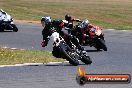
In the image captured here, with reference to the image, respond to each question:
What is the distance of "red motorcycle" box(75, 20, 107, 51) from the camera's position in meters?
24.6

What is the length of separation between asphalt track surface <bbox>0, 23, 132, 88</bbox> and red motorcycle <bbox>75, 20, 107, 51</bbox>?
359 mm

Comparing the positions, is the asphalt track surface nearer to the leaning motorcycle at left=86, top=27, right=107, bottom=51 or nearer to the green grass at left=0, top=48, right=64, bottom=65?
the leaning motorcycle at left=86, top=27, right=107, bottom=51

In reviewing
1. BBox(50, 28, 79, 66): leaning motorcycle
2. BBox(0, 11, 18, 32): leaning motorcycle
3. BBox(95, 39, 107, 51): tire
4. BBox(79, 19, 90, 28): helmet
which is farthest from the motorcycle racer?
BBox(0, 11, 18, 32): leaning motorcycle

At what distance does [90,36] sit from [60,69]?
8007mm

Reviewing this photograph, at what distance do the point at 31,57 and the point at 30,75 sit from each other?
4.90 meters

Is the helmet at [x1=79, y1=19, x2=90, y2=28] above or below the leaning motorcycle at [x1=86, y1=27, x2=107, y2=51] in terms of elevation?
above

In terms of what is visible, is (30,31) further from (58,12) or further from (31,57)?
(58,12)

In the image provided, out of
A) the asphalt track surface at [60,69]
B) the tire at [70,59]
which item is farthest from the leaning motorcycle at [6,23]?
the tire at [70,59]

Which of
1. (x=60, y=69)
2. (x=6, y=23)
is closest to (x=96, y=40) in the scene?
(x=60, y=69)

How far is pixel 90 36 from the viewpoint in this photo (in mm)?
24906

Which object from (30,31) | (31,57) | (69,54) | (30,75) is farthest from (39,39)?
(30,75)

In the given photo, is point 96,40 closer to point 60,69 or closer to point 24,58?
point 24,58

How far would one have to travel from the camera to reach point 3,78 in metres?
14.4

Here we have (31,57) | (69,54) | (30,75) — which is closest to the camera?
(30,75)
